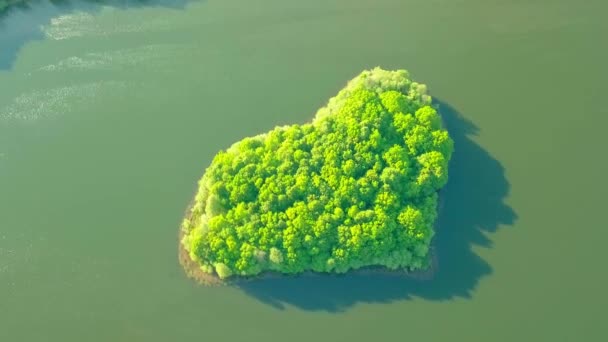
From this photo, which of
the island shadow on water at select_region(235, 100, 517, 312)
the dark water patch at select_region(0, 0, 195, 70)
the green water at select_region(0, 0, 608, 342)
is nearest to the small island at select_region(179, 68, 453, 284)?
Result: the island shadow on water at select_region(235, 100, 517, 312)

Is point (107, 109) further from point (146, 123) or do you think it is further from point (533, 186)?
point (533, 186)

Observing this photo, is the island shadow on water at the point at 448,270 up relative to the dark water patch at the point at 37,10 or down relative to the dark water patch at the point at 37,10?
down

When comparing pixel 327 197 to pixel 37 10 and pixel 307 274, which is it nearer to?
pixel 307 274

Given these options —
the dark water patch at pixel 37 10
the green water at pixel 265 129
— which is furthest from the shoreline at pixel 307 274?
the dark water patch at pixel 37 10

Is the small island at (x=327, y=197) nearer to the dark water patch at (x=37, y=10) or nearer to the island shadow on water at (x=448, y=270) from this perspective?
the island shadow on water at (x=448, y=270)

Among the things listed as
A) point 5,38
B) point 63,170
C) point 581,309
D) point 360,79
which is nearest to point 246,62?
point 360,79
